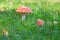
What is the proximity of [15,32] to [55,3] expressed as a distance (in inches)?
54.9

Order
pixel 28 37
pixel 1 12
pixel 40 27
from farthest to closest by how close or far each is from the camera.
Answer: pixel 1 12 < pixel 40 27 < pixel 28 37

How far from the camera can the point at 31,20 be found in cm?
380

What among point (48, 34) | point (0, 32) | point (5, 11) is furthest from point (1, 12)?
point (48, 34)

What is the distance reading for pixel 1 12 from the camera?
4.04 meters

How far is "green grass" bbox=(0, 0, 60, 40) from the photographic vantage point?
342 cm

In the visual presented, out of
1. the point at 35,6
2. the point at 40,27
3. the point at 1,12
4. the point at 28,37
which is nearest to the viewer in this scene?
the point at 28,37

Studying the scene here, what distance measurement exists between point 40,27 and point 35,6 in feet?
2.60

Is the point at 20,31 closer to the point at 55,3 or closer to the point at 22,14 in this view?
the point at 22,14

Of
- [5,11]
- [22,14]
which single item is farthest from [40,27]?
[5,11]

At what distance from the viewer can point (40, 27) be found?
11.8 ft

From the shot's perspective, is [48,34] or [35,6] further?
[35,6]

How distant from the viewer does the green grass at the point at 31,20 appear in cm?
342

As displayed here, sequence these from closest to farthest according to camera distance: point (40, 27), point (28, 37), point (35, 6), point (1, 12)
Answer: point (28, 37), point (40, 27), point (1, 12), point (35, 6)

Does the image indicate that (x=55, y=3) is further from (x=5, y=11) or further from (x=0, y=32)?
(x=0, y=32)
